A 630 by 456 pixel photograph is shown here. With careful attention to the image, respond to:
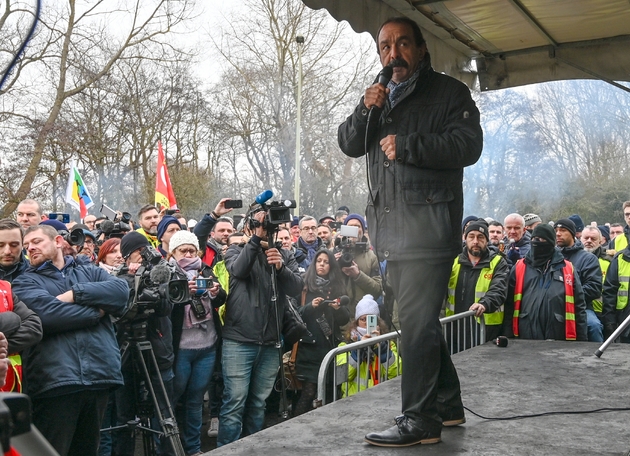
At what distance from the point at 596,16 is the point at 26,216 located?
5.06 m

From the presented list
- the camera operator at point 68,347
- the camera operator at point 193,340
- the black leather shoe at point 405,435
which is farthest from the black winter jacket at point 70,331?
the black leather shoe at point 405,435

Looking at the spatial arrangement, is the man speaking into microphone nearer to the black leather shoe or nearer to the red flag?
the black leather shoe

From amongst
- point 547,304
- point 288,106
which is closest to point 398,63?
point 547,304

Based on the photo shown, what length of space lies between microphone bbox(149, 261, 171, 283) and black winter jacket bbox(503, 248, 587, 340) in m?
3.33

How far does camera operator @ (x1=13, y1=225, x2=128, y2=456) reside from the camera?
3975 mm

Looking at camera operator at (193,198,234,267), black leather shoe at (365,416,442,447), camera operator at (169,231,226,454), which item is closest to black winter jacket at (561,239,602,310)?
camera operator at (193,198,234,267)

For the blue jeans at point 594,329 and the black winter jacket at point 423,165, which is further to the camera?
the blue jeans at point 594,329

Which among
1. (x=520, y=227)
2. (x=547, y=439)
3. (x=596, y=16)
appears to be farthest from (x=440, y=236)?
(x=520, y=227)

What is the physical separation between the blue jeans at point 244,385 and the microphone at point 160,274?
3.51 ft

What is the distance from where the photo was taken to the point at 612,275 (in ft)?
23.7

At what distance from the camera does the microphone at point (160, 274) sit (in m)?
4.70

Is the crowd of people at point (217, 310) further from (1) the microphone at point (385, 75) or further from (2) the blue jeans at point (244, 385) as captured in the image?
(1) the microphone at point (385, 75)

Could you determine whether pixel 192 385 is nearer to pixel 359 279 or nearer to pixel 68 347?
pixel 68 347

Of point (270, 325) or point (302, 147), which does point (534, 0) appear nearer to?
point (270, 325)
